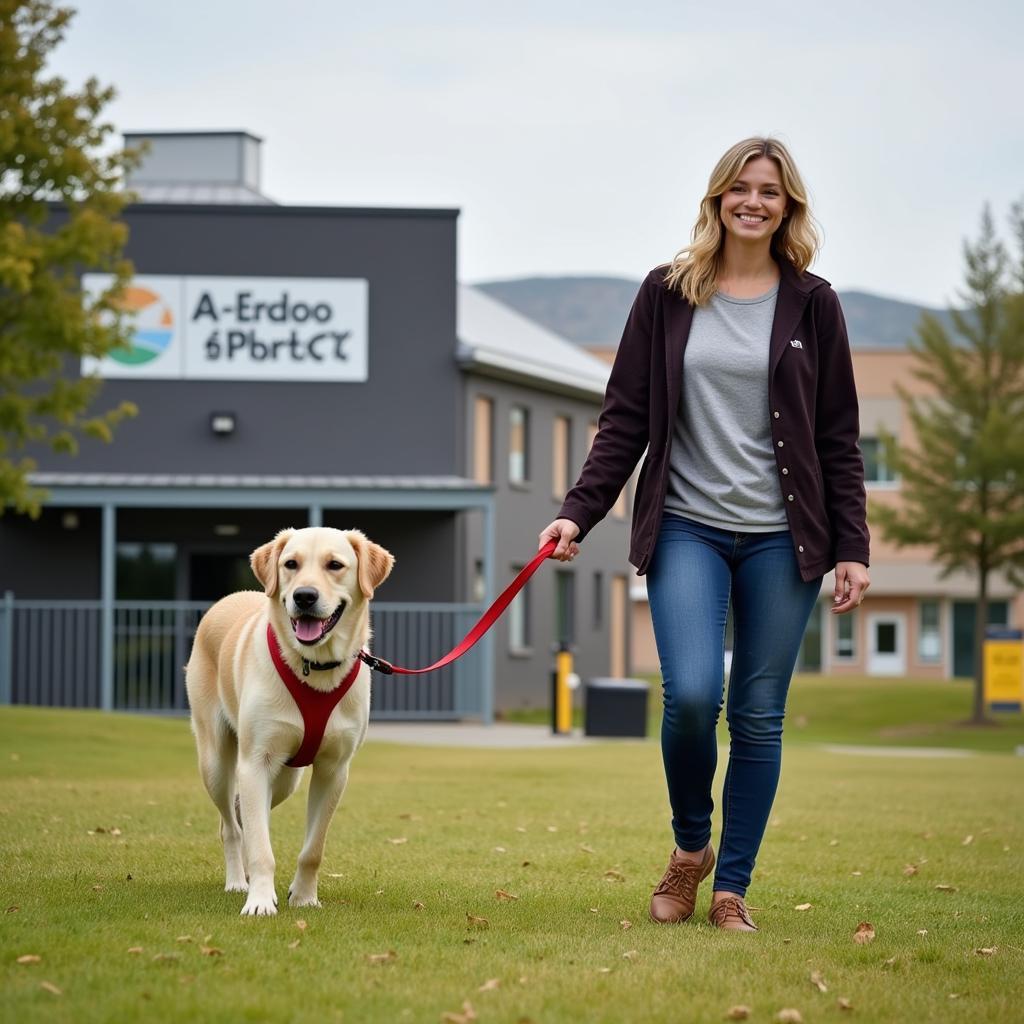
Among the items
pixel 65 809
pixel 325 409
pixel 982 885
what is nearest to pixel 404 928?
pixel 982 885

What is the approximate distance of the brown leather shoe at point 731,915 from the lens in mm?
5922

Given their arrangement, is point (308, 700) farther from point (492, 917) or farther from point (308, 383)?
point (308, 383)

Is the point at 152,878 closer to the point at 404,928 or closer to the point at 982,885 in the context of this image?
the point at 404,928

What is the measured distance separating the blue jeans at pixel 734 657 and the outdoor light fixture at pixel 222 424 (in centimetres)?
2392

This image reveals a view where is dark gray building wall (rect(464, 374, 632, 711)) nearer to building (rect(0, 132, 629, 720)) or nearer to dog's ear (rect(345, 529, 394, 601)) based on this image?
building (rect(0, 132, 629, 720))

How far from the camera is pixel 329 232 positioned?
97.6 feet

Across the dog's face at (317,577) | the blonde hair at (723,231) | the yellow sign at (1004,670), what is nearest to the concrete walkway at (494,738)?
the yellow sign at (1004,670)

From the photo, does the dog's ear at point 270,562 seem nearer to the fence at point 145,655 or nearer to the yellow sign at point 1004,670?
the fence at point 145,655

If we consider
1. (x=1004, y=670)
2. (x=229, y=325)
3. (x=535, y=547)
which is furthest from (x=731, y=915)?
(x=535, y=547)

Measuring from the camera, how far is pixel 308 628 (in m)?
6.06

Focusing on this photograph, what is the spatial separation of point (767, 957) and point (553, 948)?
0.64 metres

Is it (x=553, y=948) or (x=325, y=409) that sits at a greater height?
(x=325, y=409)

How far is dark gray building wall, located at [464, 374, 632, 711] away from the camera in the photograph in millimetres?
32375

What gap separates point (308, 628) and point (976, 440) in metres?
30.4
